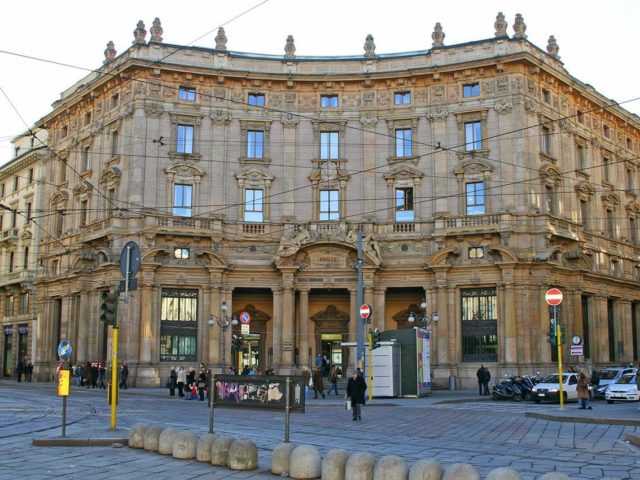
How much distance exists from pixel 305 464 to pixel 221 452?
1.86 metres

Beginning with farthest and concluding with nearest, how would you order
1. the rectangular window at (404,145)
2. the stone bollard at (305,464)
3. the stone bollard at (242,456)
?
the rectangular window at (404,145), the stone bollard at (242,456), the stone bollard at (305,464)

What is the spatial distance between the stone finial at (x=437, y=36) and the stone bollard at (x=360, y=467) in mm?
39935

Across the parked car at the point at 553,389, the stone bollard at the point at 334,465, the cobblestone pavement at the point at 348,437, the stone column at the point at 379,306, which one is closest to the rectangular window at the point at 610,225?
the stone column at the point at 379,306

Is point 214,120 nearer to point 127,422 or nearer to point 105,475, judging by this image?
point 127,422

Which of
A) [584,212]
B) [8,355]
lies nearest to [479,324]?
[584,212]

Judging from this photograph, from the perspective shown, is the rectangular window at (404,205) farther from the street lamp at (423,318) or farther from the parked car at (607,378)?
the parked car at (607,378)

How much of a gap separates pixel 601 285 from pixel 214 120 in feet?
83.7

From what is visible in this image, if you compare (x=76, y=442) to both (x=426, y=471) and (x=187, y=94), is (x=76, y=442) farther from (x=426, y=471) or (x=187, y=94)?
(x=187, y=94)

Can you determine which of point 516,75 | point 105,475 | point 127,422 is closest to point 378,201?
point 516,75

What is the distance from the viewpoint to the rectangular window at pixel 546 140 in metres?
47.6

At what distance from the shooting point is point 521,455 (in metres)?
15.5

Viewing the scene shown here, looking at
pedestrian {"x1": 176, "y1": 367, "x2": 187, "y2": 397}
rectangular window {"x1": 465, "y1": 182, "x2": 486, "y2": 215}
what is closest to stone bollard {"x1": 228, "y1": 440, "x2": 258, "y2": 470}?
pedestrian {"x1": 176, "y1": 367, "x2": 187, "y2": 397}

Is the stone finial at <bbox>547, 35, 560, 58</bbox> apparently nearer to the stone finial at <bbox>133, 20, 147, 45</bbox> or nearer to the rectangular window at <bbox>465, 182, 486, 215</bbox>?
the rectangular window at <bbox>465, 182, 486, 215</bbox>

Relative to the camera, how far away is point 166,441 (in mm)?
14477
